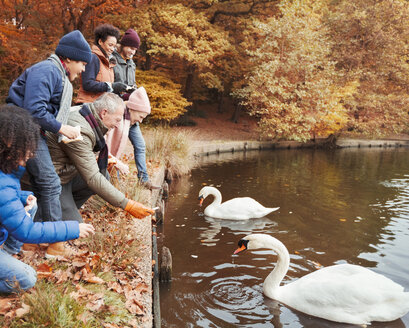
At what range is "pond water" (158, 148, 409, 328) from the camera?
4.30 m

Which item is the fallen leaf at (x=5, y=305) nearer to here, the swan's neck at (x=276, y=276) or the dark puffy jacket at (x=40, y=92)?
the dark puffy jacket at (x=40, y=92)

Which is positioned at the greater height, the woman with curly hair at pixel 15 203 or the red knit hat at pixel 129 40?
the red knit hat at pixel 129 40

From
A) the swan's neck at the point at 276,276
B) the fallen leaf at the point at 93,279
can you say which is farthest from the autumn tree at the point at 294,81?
the fallen leaf at the point at 93,279

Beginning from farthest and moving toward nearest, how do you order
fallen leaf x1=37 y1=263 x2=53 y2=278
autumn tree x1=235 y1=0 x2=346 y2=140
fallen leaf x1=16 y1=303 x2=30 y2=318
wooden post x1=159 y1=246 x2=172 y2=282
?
1. autumn tree x1=235 y1=0 x2=346 y2=140
2. wooden post x1=159 y1=246 x2=172 y2=282
3. fallen leaf x1=37 y1=263 x2=53 y2=278
4. fallen leaf x1=16 y1=303 x2=30 y2=318

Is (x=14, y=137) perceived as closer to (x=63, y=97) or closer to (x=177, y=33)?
(x=63, y=97)

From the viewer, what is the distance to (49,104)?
373cm

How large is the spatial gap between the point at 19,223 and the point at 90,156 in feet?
3.98

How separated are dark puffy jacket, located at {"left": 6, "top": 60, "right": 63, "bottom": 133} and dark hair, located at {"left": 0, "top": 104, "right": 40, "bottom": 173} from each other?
693 mm

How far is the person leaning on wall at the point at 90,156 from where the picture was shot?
3.71 m

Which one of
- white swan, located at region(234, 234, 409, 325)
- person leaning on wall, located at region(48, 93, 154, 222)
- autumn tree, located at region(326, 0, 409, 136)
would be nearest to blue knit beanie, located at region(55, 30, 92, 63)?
person leaning on wall, located at region(48, 93, 154, 222)

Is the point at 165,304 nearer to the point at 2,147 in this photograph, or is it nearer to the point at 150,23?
the point at 2,147

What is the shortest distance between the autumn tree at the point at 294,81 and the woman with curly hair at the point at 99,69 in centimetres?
1575

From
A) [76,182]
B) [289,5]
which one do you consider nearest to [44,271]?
[76,182]

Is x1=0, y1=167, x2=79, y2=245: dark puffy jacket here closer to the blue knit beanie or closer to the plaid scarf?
→ the plaid scarf
